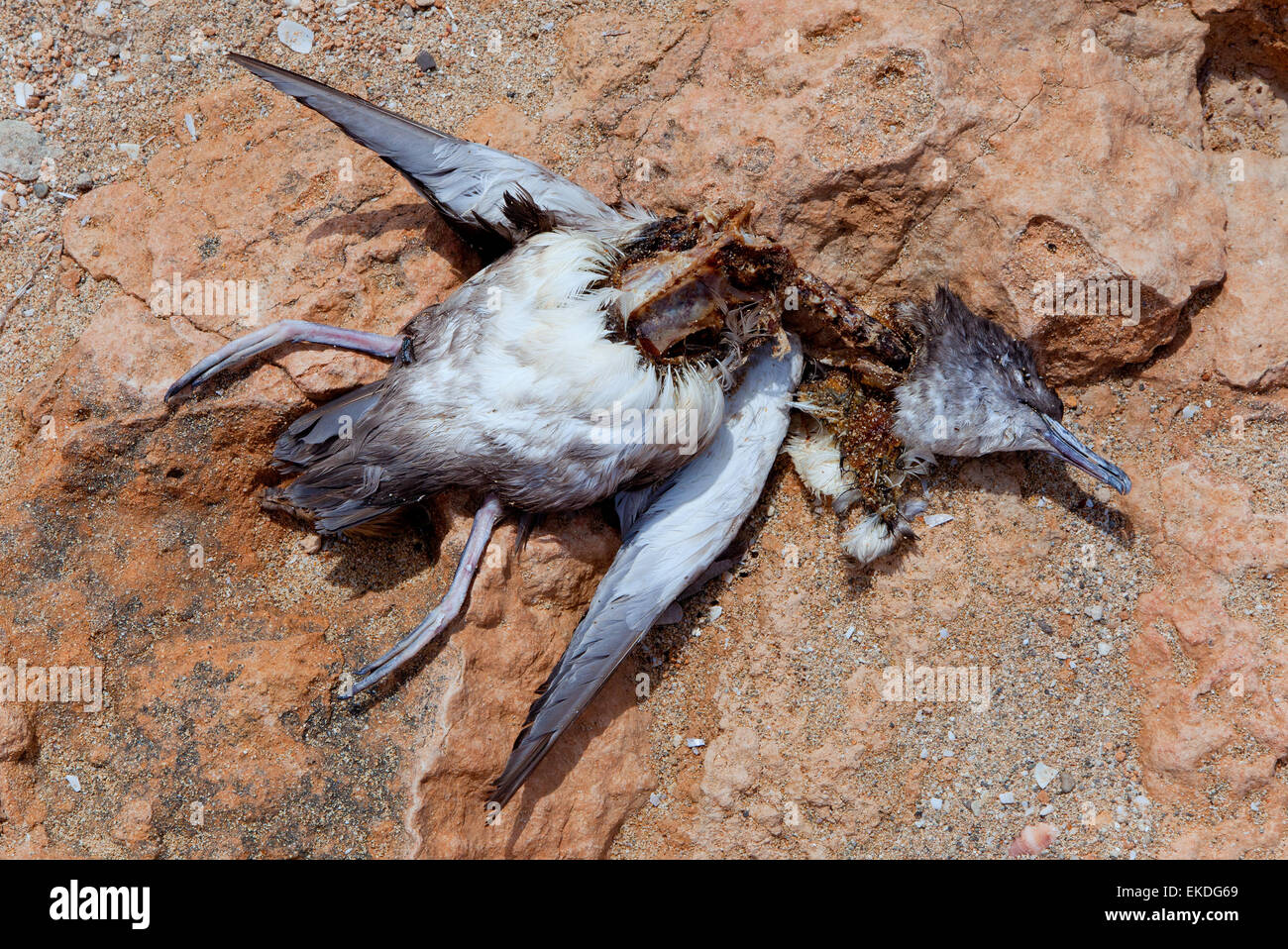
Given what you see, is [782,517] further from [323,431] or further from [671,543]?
[323,431]

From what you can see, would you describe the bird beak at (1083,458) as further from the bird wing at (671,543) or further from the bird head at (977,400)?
the bird wing at (671,543)

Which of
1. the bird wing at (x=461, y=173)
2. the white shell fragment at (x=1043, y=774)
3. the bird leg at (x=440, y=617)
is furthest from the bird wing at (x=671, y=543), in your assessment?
the white shell fragment at (x=1043, y=774)

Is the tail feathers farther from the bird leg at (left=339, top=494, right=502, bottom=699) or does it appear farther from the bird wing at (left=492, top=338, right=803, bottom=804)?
the bird wing at (left=492, top=338, right=803, bottom=804)

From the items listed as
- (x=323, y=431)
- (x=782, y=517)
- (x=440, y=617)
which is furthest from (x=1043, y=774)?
(x=323, y=431)

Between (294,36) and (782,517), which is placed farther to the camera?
(294,36)

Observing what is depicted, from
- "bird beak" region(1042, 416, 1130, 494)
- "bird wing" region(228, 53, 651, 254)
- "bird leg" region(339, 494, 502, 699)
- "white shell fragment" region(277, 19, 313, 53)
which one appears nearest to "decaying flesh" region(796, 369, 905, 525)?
"bird beak" region(1042, 416, 1130, 494)

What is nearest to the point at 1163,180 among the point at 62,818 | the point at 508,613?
the point at 508,613
